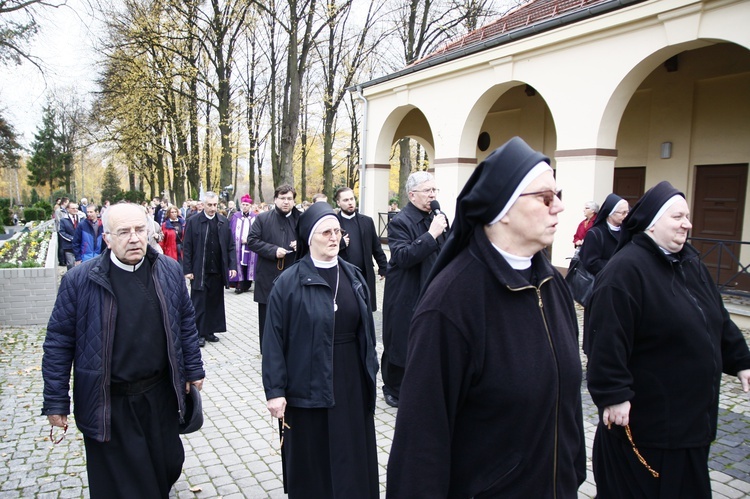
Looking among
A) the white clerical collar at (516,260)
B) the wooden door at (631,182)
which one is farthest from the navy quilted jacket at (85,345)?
the wooden door at (631,182)

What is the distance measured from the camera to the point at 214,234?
8.26 metres

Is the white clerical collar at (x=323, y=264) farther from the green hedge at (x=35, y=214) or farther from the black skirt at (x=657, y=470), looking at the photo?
the green hedge at (x=35, y=214)

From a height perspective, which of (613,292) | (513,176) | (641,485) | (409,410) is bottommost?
(641,485)

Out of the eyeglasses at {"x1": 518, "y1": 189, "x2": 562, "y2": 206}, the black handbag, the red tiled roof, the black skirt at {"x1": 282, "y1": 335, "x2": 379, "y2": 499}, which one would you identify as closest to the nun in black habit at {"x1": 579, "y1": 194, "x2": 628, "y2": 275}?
the black handbag

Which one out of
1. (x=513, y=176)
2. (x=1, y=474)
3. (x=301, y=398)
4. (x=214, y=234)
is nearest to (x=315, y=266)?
(x=301, y=398)

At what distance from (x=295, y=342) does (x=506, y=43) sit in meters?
10.9

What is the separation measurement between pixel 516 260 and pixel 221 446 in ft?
12.9

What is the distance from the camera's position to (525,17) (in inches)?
561

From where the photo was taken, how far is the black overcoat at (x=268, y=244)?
7.06 m

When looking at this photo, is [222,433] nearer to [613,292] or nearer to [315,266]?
[315,266]

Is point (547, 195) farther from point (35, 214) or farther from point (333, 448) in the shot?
point (35, 214)

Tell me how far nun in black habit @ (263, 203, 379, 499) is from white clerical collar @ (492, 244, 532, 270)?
180 cm

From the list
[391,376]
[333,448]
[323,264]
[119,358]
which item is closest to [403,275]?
[391,376]

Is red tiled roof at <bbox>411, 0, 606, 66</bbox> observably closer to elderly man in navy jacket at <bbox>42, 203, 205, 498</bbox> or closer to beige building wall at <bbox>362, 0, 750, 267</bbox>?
beige building wall at <bbox>362, 0, 750, 267</bbox>
